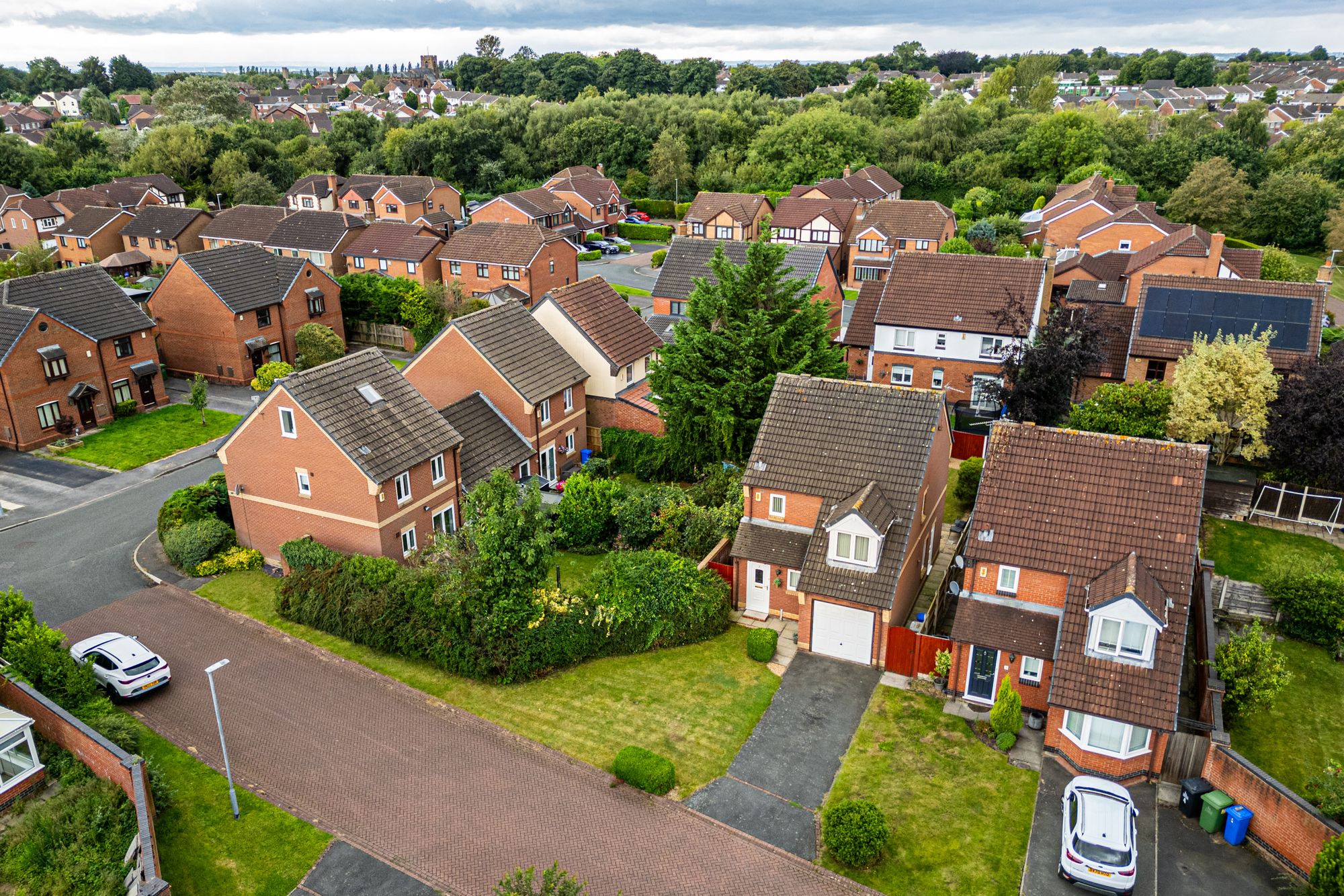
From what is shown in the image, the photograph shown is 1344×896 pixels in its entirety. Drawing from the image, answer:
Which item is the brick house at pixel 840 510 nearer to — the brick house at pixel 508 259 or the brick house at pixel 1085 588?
the brick house at pixel 1085 588

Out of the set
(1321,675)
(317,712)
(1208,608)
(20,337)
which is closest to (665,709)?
(317,712)

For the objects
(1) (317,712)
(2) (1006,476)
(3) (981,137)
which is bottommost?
(1) (317,712)

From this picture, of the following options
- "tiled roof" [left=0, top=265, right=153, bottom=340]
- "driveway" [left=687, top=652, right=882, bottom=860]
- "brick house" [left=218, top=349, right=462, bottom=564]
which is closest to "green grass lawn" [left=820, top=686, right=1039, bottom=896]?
"driveway" [left=687, top=652, right=882, bottom=860]

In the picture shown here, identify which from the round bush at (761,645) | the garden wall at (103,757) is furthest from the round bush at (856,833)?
the garden wall at (103,757)

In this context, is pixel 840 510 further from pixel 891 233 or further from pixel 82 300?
pixel 891 233

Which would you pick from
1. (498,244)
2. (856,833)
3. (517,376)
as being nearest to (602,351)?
(517,376)

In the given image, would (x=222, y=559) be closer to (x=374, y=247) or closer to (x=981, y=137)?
(x=374, y=247)
